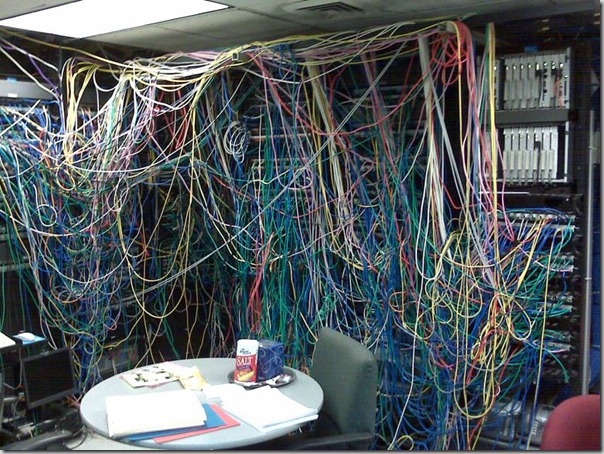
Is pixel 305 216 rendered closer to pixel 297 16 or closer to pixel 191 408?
pixel 297 16

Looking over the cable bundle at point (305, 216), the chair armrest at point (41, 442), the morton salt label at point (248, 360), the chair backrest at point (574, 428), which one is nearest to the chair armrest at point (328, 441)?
the morton salt label at point (248, 360)

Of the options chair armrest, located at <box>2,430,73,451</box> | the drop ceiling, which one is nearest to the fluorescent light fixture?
the drop ceiling

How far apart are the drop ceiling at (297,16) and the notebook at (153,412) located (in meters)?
1.48

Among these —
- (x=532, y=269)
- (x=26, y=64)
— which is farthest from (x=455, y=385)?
(x=26, y=64)

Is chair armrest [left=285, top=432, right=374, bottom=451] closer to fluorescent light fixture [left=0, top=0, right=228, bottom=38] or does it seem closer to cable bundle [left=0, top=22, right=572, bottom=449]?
cable bundle [left=0, top=22, right=572, bottom=449]

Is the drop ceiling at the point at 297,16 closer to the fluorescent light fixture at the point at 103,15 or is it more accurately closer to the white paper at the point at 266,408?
the fluorescent light fixture at the point at 103,15

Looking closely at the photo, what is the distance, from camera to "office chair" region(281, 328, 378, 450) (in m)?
2.10

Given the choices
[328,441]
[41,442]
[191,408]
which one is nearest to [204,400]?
[191,408]

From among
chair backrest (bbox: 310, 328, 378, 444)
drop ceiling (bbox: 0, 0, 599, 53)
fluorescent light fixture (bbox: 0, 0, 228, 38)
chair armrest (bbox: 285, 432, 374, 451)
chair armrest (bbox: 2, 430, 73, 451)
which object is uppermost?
fluorescent light fixture (bbox: 0, 0, 228, 38)

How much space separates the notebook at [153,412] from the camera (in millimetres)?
1913

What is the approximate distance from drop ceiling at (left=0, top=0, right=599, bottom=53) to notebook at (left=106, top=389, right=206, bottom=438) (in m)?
1.48

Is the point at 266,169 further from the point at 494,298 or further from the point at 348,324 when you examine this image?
the point at 494,298

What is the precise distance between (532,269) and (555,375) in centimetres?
42

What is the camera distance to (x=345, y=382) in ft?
7.32
